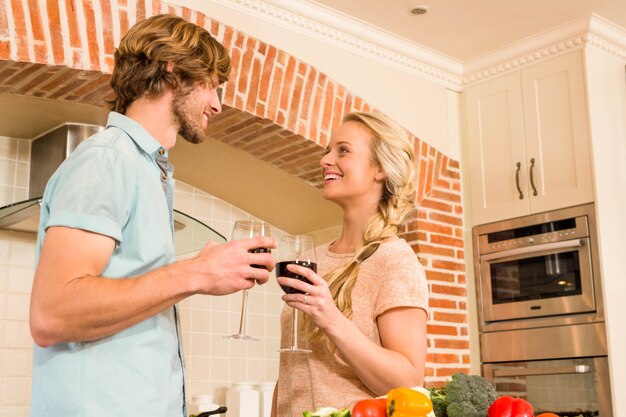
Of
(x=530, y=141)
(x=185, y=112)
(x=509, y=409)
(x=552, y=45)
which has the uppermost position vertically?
(x=552, y=45)

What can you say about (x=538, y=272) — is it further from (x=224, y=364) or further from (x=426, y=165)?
(x=224, y=364)

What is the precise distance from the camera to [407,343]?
1.78 metres

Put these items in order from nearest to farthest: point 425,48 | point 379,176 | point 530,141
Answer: point 379,176 → point 530,141 → point 425,48

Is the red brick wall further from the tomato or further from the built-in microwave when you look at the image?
the tomato

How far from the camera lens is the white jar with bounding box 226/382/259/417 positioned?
420 centimetres

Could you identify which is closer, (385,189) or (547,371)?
(385,189)

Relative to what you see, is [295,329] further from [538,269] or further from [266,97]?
[538,269]

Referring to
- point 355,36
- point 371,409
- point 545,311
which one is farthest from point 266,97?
point 371,409

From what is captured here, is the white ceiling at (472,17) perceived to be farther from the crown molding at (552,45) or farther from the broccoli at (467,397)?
the broccoli at (467,397)

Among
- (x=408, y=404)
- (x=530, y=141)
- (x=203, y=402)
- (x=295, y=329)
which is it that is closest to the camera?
(x=408, y=404)

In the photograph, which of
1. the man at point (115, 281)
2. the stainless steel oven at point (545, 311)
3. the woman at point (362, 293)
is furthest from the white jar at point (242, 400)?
the man at point (115, 281)

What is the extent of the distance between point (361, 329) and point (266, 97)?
6.82 feet

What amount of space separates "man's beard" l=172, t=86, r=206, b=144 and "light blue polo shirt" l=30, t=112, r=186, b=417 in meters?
0.17

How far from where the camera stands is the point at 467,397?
1.29 m
